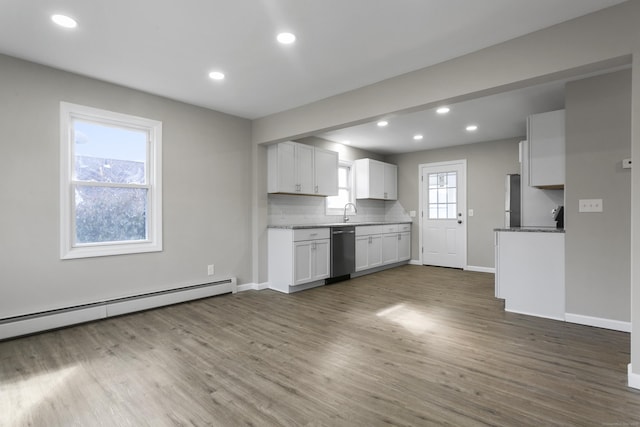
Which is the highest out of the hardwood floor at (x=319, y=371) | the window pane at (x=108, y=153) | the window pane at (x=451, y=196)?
the window pane at (x=108, y=153)

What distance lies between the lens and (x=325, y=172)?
222 inches

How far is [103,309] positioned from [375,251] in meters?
4.39

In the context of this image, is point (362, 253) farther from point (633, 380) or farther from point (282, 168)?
point (633, 380)

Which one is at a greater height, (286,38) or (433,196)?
(286,38)

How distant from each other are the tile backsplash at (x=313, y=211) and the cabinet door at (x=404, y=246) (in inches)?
19.8

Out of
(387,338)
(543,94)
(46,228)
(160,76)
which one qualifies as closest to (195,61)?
(160,76)

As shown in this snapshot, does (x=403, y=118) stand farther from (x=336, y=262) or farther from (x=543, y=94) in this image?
(x=336, y=262)

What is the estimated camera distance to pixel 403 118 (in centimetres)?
466

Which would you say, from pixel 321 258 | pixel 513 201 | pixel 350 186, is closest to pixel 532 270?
pixel 513 201

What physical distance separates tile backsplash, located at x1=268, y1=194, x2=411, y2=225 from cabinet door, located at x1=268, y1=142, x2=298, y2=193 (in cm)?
33

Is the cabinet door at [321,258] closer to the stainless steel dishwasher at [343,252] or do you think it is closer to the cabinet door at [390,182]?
the stainless steel dishwasher at [343,252]

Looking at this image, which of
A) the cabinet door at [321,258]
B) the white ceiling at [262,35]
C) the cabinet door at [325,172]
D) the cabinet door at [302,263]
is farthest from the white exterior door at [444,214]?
the white ceiling at [262,35]

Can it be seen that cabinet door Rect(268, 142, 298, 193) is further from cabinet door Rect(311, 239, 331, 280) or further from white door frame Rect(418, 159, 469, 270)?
white door frame Rect(418, 159, 469, 270)

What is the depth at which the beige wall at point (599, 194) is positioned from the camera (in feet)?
10.0
